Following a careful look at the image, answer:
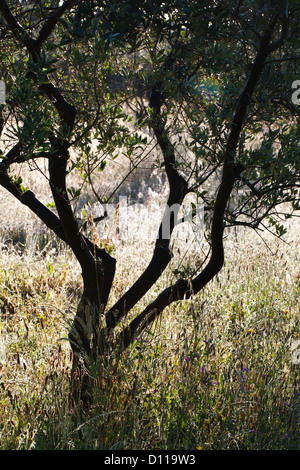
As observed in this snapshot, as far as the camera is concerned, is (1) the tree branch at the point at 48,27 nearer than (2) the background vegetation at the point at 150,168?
No

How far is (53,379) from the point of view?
2.43 metres

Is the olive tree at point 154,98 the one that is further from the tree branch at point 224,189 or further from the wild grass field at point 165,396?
the wild grass field at point 165,396

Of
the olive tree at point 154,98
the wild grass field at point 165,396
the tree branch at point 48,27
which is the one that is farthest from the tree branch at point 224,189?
the tree branch at point 48,27

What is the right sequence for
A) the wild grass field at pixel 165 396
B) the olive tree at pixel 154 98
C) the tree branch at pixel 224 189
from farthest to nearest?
1. the wild grass field at pixel 165 396
2. the tree branch at pixel 224 189
3. the olive tree at pixel 154 98

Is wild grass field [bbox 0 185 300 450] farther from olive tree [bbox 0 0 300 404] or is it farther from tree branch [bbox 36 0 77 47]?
tree branch [bbox 36 0 77 47]

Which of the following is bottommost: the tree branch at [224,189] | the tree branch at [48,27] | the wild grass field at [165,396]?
the wild grass field at [165,396]

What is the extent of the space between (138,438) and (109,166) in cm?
983

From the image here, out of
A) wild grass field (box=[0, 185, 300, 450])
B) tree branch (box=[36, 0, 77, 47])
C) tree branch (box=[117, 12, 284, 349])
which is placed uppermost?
tree branch (box=[36, 0, 77, 47])

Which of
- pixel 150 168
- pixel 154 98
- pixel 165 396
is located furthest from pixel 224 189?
pixel 165 396

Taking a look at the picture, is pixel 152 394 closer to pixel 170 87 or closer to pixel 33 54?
pixel 170 87

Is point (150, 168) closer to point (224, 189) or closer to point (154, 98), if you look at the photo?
point (224, 189)

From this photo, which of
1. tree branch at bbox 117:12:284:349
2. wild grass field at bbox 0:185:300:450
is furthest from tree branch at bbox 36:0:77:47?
wild grass field at bbox 0:185:300:450

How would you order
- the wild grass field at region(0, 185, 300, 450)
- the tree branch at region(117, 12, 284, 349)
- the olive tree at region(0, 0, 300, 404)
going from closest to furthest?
the olive tree at region(0, 0, 300, 404)
the tree branch at region(117, 12, 284, 349)
the wild grass field at region(0, 185, 300, 450)
